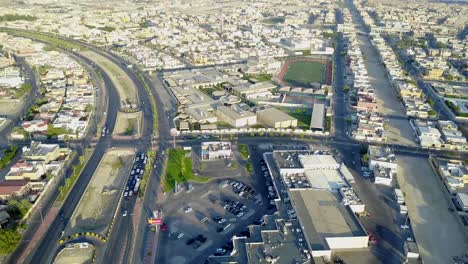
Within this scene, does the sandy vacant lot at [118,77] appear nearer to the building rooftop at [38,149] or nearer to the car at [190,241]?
the building rooftop at [38,149]

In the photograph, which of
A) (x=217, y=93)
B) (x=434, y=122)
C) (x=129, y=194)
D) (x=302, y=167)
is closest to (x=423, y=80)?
(x=434, y=122)

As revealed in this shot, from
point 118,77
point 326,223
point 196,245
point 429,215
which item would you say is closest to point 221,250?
point 196,245

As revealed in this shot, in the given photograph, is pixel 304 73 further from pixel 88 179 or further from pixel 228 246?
pixel 228 246

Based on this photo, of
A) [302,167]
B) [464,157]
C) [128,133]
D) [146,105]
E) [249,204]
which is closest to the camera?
[249,204]

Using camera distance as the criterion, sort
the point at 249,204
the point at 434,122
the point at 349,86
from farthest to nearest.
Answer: the point at 349,86 < the point at 434,122 < the point at 249,204

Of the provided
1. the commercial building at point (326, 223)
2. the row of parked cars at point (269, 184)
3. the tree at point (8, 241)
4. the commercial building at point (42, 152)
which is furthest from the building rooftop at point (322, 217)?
the commercial building at point (42, 152)

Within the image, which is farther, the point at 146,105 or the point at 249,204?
the point at 146,105

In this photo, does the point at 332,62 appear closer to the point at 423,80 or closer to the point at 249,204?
the point at 423,80

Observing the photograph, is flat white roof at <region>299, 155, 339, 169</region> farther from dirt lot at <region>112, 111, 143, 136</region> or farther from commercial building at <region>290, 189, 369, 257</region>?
dirt lot at <region>112, 111, 143, 136</region>
